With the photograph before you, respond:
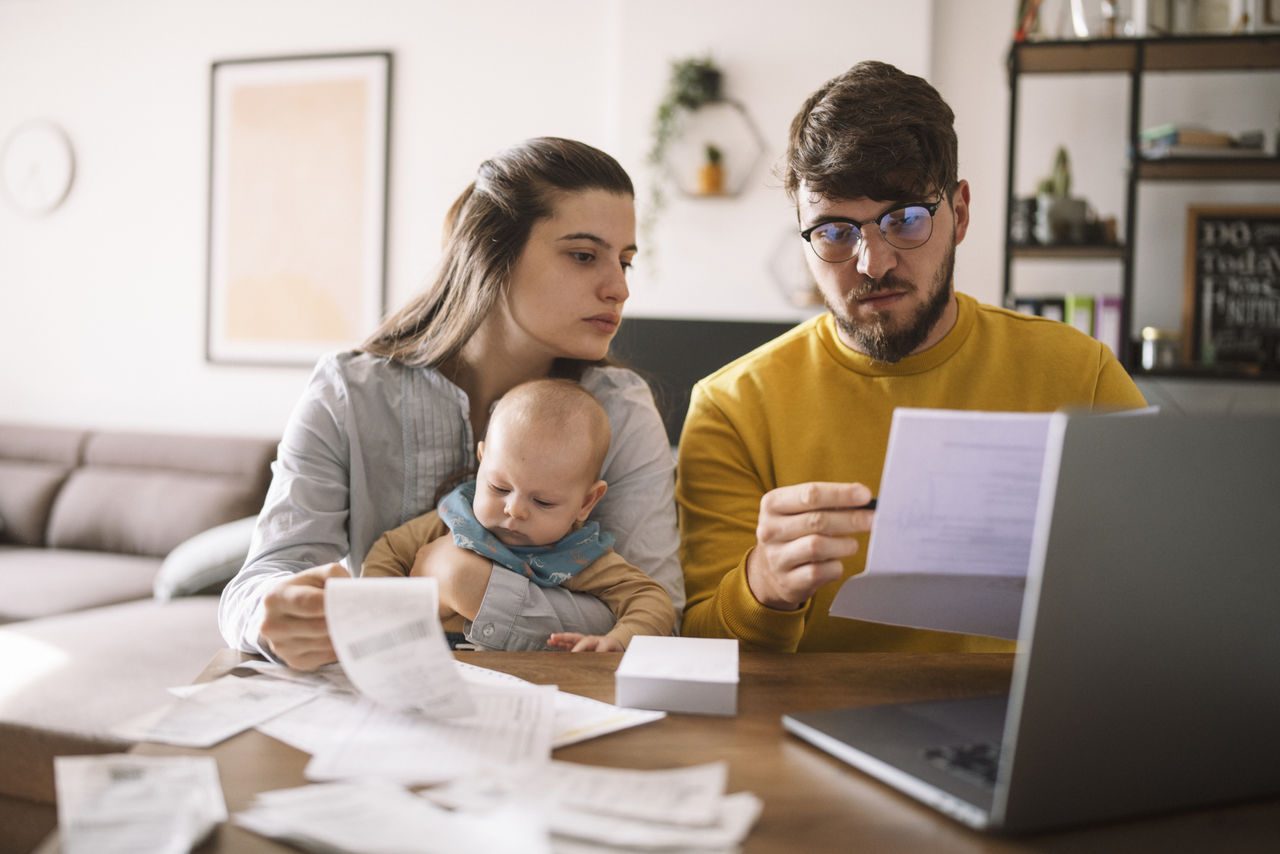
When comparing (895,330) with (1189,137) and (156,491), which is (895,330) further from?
(156,491)

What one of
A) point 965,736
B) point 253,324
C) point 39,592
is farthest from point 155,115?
point 965,736

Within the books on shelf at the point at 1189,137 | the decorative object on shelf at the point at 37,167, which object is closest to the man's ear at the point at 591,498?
the books on shelf at the point at 1189,137

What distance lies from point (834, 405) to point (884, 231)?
0.27 meters

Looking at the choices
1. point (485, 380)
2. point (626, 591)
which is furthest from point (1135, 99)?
point (626, 591)

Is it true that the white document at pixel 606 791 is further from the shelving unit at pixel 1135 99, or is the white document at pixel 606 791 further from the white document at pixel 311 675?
the shelving unit at pixel 1135 99

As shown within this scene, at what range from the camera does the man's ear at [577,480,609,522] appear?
4.59 feet

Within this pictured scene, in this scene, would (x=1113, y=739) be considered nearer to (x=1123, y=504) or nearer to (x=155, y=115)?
(x=1123, y=504)

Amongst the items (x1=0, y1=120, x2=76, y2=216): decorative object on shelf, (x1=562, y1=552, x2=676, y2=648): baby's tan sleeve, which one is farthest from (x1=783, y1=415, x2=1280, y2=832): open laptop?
(x1=0, y1=120, x2=76, y2=216): decorative object on shelf

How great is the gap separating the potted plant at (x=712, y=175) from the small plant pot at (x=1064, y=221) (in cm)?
102

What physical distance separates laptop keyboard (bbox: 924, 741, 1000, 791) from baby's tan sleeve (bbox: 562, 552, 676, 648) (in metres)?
0.56

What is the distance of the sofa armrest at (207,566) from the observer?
2785 mm

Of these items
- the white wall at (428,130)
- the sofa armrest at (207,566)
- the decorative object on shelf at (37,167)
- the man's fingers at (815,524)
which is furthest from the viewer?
the decorative object on shelf at (37,167)

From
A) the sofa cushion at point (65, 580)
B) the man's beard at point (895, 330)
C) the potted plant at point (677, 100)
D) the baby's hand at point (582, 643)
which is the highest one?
the potted plant at point (677, 100)

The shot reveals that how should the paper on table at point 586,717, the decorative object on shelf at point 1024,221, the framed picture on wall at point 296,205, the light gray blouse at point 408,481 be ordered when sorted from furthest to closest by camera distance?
the framed picture on wall at point 296,205 < the decorative object on shelf at point 1024,221 < the light gray blouse at point 408,481 < the paper on table at point 586,717
